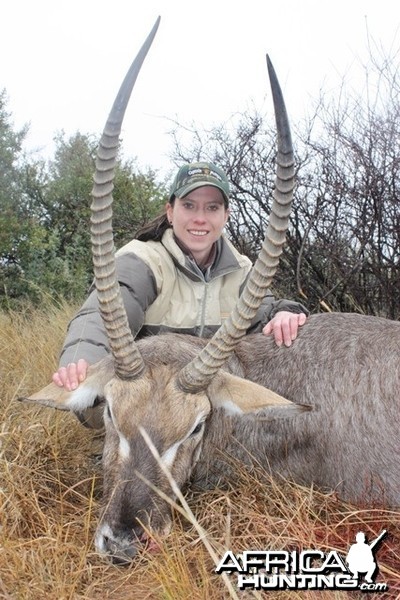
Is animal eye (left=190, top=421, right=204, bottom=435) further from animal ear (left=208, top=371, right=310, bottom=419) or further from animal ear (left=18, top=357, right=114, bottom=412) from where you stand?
animal ear (left=18, top=357, right=114, bottom=412)

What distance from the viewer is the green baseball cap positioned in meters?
5.84

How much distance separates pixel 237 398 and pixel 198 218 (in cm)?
217

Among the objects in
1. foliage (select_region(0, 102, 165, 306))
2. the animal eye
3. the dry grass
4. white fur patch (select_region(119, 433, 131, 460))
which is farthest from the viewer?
foliage (select_region(0, 102, 165, 306))

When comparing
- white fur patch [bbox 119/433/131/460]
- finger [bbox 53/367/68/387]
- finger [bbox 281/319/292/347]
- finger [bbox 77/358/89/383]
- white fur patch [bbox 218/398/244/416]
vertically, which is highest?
finger [bbox 281/319/292/347]

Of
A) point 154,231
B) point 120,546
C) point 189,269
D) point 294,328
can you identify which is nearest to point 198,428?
point 120,546

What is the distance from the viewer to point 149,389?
3.96 meters

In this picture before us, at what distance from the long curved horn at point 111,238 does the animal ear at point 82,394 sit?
1.18ft

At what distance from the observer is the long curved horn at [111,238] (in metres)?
3.60

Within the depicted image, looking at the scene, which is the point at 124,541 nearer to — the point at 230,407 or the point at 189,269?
the point at 230,407

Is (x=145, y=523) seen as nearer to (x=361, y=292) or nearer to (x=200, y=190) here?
(x=200, y=190)

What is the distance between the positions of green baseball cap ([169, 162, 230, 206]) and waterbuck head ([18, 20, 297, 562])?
197 cm

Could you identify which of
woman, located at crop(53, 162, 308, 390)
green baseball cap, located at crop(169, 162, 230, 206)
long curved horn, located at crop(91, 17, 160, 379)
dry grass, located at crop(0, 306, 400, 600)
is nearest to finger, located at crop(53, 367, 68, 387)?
dry grass, located at crop(0, 306, 400, 600)

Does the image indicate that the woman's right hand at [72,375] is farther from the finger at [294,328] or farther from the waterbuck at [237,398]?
the finger at [294,328]

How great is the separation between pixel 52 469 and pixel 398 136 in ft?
21.5
